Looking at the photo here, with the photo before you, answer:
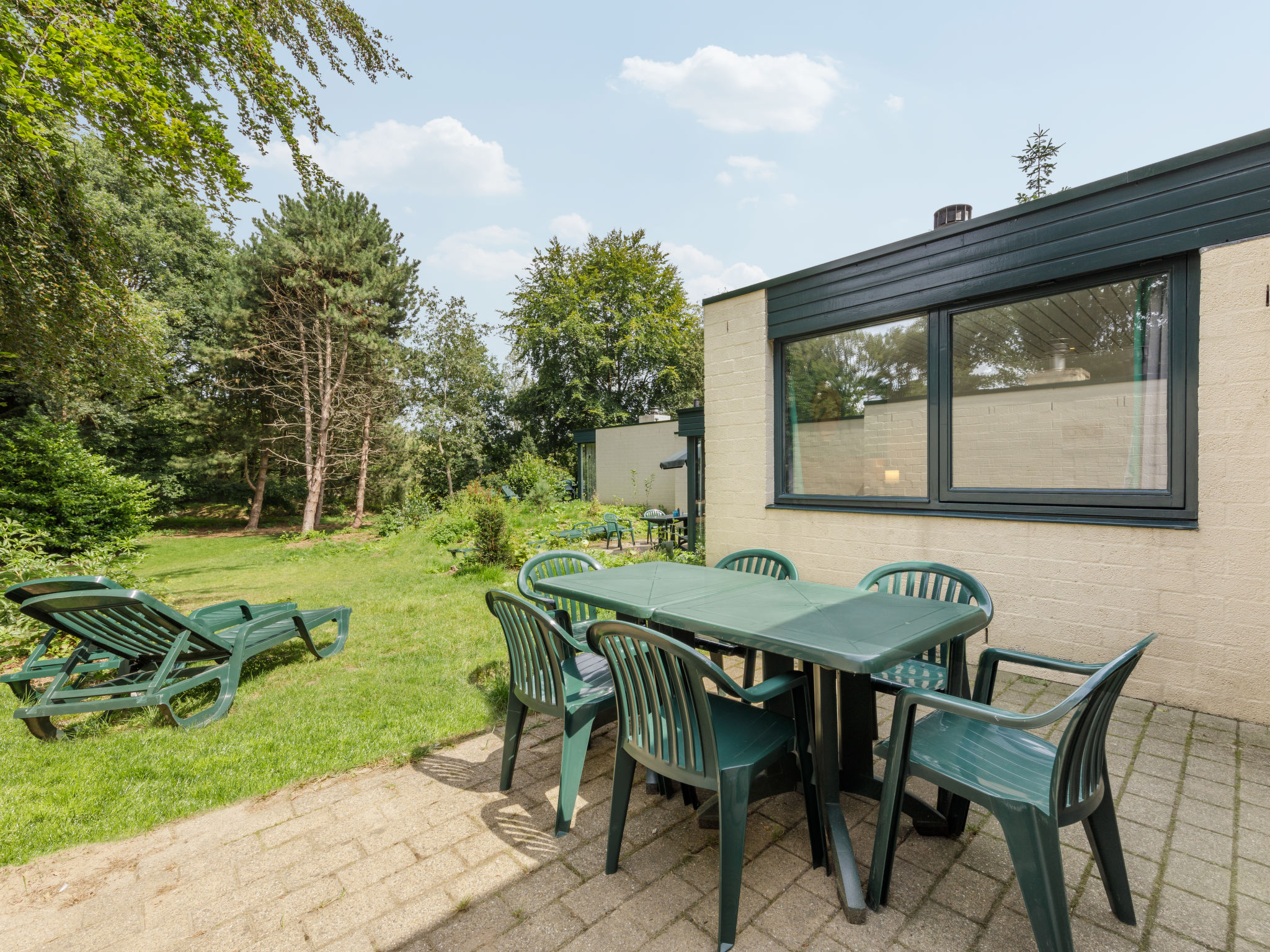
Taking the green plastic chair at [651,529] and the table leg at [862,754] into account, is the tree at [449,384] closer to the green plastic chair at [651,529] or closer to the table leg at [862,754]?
the green plastic chair at [651,529]

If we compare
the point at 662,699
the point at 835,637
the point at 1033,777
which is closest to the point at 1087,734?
the point at 1033,777

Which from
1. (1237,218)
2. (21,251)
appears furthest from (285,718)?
(1237,218)

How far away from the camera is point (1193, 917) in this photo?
158cm

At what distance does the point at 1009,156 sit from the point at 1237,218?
55.6ft

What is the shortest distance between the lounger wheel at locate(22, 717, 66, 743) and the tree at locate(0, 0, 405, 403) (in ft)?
12.9

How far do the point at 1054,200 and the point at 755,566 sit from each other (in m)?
3.00

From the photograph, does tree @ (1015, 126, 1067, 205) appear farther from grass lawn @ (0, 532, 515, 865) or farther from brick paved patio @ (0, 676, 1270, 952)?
grass lawn @ (0, 532, 515, 865)

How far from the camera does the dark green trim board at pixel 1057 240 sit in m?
2.86

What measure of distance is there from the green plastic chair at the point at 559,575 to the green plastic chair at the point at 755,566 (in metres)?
0.84

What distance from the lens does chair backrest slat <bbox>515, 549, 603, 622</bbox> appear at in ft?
10.8

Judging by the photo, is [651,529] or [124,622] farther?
[651,529]

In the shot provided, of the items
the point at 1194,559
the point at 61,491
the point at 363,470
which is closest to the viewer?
the point at 1194,559

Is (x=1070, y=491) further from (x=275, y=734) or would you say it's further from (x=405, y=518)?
(x=405, y=518)

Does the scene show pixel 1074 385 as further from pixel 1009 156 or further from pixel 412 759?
pixel 1009 156
